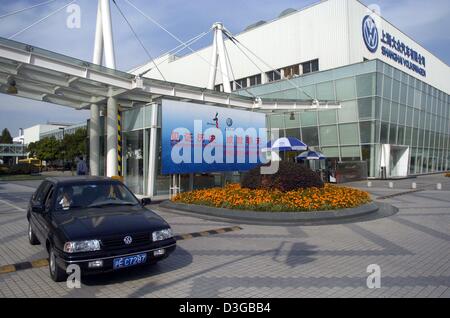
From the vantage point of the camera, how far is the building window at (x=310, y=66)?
3369cm

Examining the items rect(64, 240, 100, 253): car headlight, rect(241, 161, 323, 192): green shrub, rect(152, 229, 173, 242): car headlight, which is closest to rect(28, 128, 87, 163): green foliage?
rect(241, 161, 323, 192): green shrub

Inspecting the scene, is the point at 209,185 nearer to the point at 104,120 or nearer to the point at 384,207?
the point at 104,120

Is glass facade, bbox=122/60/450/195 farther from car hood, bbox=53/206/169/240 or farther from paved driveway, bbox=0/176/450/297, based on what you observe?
car hood, bbox=53/206/169/240

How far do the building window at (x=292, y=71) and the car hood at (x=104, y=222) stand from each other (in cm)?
3101

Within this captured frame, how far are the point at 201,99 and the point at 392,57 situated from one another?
27578 mm

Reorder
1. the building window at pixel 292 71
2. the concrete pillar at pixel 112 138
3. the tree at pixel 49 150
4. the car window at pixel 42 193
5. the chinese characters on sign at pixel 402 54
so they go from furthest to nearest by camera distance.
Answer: the tree at pixel 49 150 → the chinese characters on sign at pixel 402 54 → the building window at pixel 292 71 → the concrete pillar at pixel 112 138 → the car window at pixel 42 193

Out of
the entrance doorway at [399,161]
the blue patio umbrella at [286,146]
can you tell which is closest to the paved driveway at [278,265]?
the blue patio umbrella at [286,146]

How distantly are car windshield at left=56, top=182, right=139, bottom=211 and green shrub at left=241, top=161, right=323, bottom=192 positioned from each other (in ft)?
22.0

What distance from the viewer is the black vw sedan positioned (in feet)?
16.7

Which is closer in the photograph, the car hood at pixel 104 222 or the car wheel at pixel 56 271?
the car hood at pixel 104 222

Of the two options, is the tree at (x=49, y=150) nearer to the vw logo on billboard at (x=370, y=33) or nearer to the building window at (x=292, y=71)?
the building window at (x=292, y=71)

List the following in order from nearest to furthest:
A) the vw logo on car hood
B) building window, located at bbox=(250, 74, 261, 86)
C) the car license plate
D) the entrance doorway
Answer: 1. the car license plate
2. the vw logo on car hood
3. the entrance doorway
4. building window, located at bbox=(250, 74, 261, 86)

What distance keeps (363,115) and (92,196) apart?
26071 millimetres
